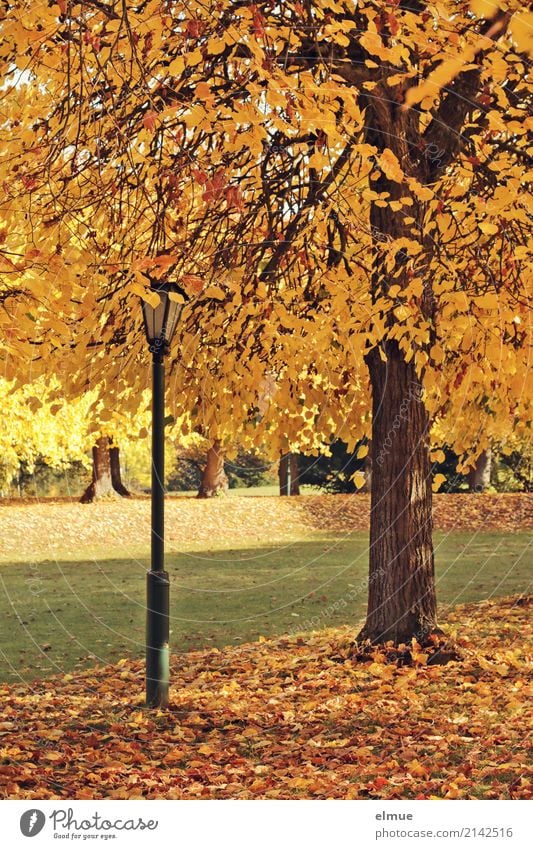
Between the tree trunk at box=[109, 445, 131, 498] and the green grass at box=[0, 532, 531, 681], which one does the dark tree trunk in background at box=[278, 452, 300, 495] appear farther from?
the green grass at box=[0, 532, 531, 681]

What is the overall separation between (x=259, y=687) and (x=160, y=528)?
1.99m

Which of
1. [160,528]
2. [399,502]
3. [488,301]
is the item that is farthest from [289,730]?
[488,301]

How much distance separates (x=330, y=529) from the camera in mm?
23547

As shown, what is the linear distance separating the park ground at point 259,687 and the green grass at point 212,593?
0.05 m

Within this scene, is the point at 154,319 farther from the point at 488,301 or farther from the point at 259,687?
the point at 259,687

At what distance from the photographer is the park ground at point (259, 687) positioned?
5.89 meters

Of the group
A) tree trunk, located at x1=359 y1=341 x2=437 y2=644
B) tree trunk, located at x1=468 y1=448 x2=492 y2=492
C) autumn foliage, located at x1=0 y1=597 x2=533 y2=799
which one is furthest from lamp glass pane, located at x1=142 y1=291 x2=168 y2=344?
tree trunk, located at x1=468 y1=448 x2=492 y2=492

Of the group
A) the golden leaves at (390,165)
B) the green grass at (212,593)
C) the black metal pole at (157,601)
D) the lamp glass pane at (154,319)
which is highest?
the golden leaves at (390,165)

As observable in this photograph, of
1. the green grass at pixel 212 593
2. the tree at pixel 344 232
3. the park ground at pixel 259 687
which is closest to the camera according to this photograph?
the park ground at pixel 259 687

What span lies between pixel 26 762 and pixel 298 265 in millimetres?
5140

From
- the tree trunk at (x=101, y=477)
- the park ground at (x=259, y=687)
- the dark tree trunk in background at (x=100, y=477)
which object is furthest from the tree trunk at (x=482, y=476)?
the dark tree trunk in background at (x=100, y=477)

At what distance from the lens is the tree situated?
7.23 metres

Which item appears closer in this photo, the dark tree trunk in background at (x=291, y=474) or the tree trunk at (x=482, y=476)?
the tree trunk at (x=482, y=476)

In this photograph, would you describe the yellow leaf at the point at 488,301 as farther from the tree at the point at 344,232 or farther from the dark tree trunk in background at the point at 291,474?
the dark tree trunk in background at the point at 291,474
